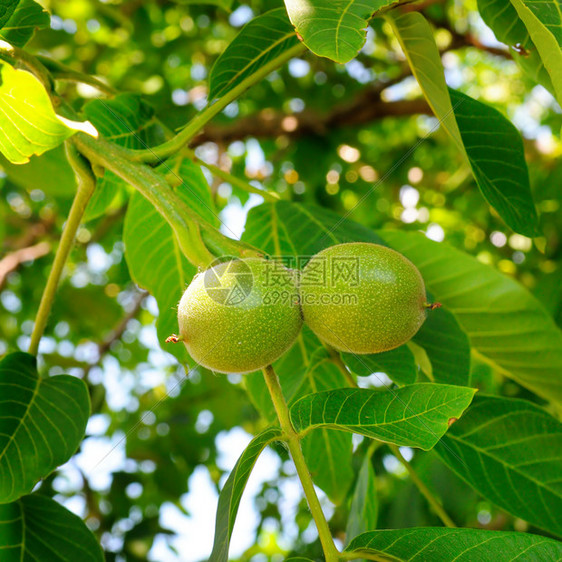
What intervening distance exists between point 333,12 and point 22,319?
11.2 feet

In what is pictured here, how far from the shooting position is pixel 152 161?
1.08 m

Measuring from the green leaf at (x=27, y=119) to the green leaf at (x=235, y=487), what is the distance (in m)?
0.53

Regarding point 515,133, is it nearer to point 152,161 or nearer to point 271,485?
point 152,161

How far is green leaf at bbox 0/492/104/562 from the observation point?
1.17 metres

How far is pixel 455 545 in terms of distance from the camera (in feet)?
2.84

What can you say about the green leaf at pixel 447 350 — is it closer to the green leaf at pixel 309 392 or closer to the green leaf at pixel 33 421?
the green leaf at pixel 309 392

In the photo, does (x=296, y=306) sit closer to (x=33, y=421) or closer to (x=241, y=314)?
(x=241, y=314)

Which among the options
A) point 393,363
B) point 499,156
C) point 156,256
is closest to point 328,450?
point 393,363

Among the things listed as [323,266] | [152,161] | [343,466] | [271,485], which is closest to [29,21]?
[152,161]

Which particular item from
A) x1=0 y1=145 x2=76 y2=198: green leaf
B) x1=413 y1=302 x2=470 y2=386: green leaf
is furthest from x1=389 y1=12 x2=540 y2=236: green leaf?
x1=0 y1=145 x2=76 y2=198: green leaf

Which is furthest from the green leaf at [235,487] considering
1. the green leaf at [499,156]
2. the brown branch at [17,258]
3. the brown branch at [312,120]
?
the brown branch at [17,258]

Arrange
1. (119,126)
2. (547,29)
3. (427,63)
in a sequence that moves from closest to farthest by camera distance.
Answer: (547,29) < (427,63) < (119,126)

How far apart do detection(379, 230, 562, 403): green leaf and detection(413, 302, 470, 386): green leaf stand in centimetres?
18

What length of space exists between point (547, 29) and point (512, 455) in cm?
76
